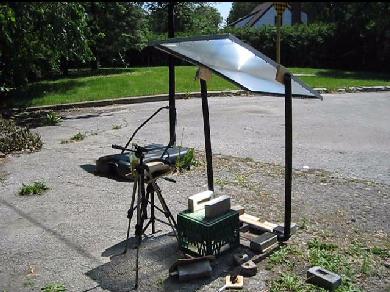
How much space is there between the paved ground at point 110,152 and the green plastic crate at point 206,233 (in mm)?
263

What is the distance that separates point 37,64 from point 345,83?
1219cm

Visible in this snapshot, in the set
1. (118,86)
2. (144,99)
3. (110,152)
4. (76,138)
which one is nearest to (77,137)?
(76,138)

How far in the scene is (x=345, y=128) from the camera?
35.9 ft

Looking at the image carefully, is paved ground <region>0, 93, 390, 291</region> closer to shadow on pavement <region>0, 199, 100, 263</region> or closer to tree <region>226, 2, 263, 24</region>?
shadow on pavement <region>0, 199, 100, 263</region>

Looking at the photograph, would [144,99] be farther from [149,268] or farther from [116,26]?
[149,268]

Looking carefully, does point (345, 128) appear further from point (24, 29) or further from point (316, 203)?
point (24, 29)

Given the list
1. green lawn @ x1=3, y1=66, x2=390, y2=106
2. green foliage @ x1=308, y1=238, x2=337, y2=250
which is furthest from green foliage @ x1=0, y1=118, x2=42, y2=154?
green foliage @ x1=308, y1=238, x2=337, y2=250

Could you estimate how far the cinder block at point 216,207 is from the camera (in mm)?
4477

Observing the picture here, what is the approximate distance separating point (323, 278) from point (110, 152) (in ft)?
19.7

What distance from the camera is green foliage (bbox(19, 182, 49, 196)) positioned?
6820mm

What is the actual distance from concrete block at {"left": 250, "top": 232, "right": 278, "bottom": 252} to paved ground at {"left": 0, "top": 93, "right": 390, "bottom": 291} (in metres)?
0.38

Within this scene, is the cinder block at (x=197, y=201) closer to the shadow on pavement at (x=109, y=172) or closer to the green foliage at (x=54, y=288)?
the green foliage at (x=54, y=288)

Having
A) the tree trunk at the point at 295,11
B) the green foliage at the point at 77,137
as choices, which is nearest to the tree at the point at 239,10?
the tree trunk at the point at 295,11

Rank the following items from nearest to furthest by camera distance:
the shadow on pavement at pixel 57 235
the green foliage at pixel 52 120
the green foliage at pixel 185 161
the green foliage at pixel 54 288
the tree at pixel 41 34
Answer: the green foliage at pixel 54 288 → the shadow on pavement at pixel 57 235 → the green foliage at pixel 185 161 → the green foliage at pixel 52 120 → the tree at pixel 41 34
